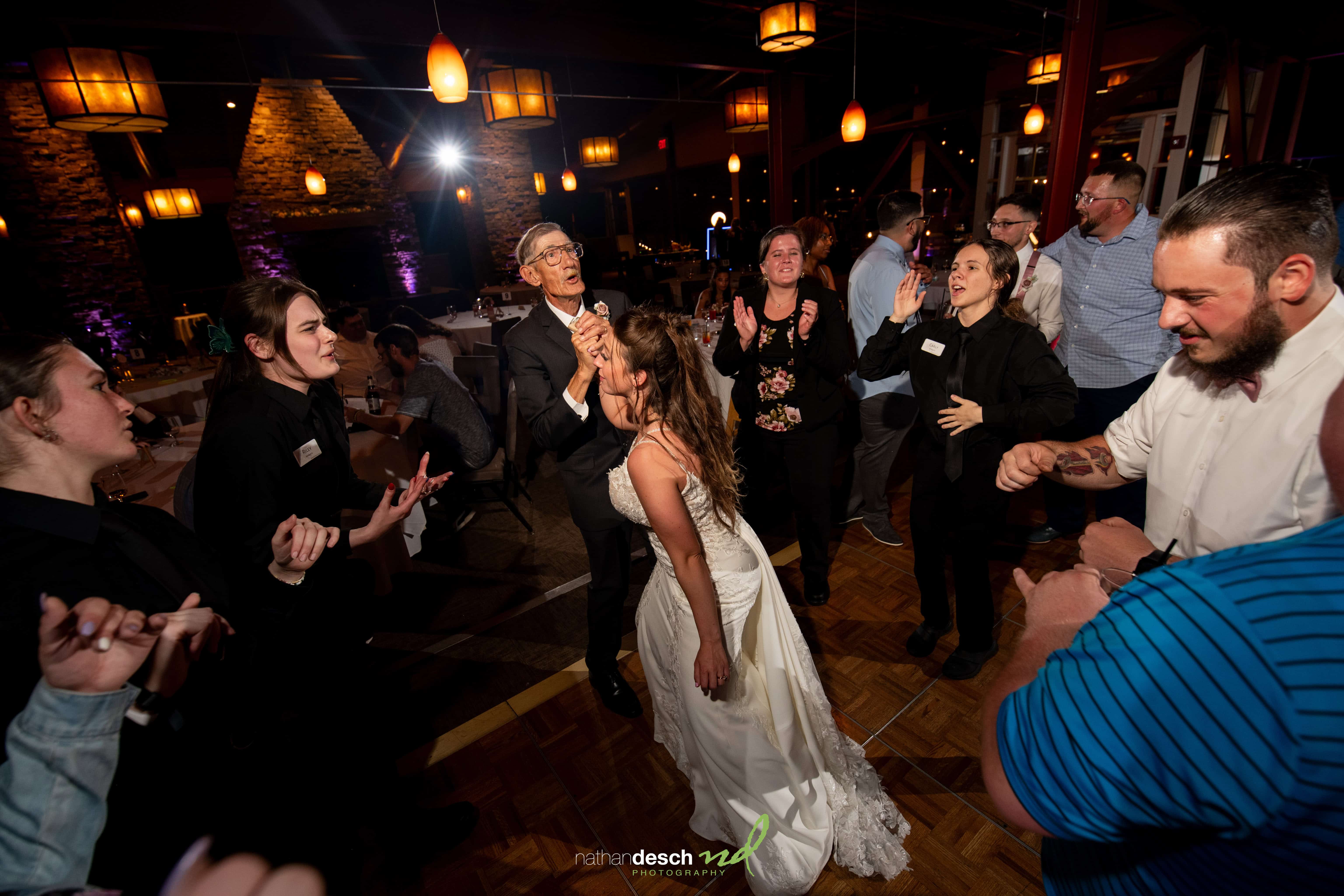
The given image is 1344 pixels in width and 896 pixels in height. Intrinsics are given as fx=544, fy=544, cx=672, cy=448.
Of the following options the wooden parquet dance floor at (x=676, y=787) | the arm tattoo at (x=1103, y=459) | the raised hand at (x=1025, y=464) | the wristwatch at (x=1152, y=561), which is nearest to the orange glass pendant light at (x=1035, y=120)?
the wooden parquet dance floor at (x=676, y=787)

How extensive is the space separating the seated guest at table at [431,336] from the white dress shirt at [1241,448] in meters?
4.34

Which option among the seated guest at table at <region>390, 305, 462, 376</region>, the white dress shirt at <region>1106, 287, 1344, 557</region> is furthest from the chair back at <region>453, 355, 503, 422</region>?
the white dress shirt at <region>1106, 287, 1344, 557</region>

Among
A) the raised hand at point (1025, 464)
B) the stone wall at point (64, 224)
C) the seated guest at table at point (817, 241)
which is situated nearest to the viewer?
the raised hand at point (1025, 464)

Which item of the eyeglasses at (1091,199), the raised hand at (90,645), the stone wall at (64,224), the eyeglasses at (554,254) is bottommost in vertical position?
the raised hand at (90,645)

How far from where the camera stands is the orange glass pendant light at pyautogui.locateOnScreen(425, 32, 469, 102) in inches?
148

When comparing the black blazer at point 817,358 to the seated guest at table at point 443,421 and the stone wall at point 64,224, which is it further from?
the stone wall at point 64,224

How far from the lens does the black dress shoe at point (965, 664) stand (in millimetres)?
2180

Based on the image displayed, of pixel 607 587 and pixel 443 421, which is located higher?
pixel 443 421

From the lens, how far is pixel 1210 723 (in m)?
0.49

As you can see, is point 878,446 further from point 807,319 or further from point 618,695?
point 618,695

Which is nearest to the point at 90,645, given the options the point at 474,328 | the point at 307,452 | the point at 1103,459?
the point at 307,452

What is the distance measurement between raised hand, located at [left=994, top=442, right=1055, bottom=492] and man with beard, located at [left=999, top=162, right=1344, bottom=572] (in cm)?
24

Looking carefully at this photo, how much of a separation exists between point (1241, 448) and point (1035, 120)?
8.26m

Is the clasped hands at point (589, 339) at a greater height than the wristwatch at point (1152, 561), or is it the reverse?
the clasped hands at point (589, 339)
